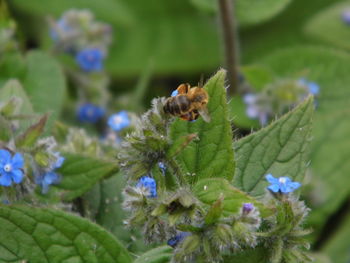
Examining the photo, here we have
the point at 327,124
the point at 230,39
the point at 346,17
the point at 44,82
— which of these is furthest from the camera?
the point at 346,17

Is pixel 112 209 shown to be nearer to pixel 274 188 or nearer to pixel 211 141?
pixel 211 141

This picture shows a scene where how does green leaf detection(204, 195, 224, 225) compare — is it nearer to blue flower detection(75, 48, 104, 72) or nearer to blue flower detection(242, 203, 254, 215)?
blue flower detection(242, 203, 254, 215)

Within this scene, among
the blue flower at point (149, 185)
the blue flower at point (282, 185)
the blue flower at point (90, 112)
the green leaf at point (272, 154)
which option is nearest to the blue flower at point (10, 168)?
the blue flower at point (149, 185)

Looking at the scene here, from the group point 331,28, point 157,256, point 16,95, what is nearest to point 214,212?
point 157,256

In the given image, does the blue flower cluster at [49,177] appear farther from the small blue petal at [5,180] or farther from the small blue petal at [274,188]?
the small blue petal at [274,188]

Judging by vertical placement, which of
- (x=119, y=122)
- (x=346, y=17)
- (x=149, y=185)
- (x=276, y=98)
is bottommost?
(x=149, y=185)

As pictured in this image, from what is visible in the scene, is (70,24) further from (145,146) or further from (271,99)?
(145,146)
